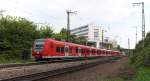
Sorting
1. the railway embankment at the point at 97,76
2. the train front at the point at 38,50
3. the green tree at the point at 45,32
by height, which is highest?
the green tree at the point at 45,32

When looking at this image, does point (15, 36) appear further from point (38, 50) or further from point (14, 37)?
point (38, 50)

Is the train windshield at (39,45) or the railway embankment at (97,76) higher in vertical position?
the train windshield at (39,45)

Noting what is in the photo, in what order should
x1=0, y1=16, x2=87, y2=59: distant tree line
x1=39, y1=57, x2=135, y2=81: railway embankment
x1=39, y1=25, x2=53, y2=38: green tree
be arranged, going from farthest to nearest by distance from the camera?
x1=39, y1=25, x2=53, y2=38: green tree
x1=0, y1=16, x2=87, y2=59: distant tree line
x1=39, y1=57, x2=135, y2=81: railway embankment

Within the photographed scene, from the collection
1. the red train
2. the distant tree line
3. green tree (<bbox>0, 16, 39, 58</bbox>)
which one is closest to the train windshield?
the red train

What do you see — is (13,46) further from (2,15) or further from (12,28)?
(2,15)

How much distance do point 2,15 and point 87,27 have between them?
450 ft

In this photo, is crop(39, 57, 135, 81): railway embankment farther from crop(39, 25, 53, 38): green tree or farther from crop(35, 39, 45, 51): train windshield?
crop(39, 25, 53, 38): green tree

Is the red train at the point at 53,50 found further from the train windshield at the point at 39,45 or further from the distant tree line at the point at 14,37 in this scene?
the distant tree line at the point at 14,37

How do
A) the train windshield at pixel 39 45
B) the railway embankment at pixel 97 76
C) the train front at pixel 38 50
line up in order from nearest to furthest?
the railway embankment at pixel 97 76 → the train front at pixel 38 50 → the train windshield at pixel 39 45

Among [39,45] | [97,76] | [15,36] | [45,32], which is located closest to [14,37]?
[15,36]

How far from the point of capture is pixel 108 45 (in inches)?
6575

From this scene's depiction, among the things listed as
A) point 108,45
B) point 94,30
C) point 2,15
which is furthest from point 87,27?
point 2,15

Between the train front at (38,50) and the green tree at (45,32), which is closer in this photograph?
the train front at (38,50)

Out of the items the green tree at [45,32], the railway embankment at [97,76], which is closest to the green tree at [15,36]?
the green tree at [45,32]
